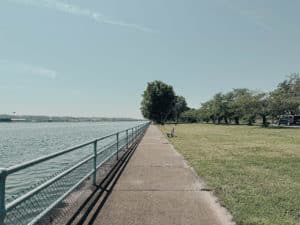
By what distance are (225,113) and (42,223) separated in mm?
90815

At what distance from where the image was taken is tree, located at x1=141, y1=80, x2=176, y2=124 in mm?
97562

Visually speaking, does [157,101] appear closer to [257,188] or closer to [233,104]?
[233,104]

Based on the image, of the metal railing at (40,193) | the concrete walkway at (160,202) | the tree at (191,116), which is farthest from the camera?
the tree at (191,116)

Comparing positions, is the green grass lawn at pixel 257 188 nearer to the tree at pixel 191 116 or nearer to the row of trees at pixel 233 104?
the row of trees at pixel 233 104

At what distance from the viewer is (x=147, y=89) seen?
9925 centimetres

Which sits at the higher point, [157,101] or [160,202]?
[157,101]

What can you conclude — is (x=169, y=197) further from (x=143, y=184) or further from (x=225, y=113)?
(x=225, y=113)

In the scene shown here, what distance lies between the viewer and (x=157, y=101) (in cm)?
9775

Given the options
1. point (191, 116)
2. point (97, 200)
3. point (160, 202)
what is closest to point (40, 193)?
point (97, 200)

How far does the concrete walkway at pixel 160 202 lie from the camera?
211 inches

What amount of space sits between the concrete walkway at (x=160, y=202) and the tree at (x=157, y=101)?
87617mm

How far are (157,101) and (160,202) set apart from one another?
91.5 m

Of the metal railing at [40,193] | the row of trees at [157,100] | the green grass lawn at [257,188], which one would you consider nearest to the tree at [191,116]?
the row of trees at [157,100]

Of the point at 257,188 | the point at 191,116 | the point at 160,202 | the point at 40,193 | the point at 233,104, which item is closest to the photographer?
the point at 40,193
